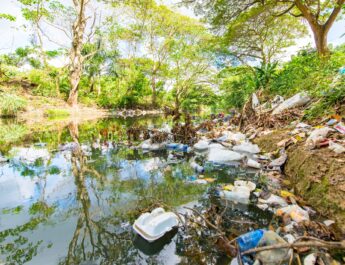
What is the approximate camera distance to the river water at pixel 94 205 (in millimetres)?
934

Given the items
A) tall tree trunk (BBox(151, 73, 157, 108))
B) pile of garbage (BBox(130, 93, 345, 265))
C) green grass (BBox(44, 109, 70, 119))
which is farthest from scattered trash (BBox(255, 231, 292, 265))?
tall tree trunk (BBox(151, 73, 157, 108))

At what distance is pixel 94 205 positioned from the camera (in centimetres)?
139

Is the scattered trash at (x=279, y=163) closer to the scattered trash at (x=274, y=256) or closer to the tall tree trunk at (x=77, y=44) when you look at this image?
the scattered trash at (x=274, y=256)

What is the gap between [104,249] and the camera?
0.97 m

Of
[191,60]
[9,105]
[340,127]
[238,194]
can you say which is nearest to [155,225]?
[238,194]

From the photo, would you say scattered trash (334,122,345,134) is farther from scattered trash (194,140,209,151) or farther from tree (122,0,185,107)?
tree (122,0,185,107)

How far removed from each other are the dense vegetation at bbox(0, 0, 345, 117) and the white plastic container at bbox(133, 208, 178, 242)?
4.93 metres

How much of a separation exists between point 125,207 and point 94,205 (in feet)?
0.71

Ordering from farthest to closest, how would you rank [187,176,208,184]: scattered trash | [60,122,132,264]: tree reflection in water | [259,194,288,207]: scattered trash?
[187,176,208,184]: scattered trash
[259,194,288,207]: scattered trash
[60,122,132,264]: tree reflection in water

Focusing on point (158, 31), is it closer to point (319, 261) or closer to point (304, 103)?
point (304, 103)

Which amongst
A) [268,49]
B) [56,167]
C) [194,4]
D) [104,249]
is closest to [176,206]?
[104,249]

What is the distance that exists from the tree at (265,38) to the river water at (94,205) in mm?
9641

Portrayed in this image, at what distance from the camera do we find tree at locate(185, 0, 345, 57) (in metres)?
6.45

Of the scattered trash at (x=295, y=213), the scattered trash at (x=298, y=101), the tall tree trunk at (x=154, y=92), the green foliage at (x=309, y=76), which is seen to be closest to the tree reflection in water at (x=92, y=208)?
the scattered trash at (x=295, y=213)
